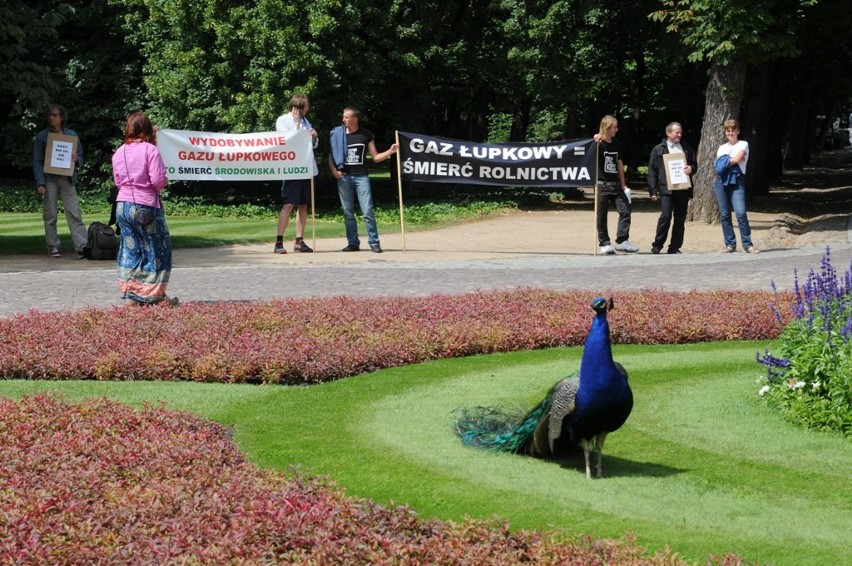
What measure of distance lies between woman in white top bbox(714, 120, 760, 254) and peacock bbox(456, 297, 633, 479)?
12.6 metres

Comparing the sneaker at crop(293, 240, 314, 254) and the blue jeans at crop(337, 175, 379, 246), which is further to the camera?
the sneaker at crop(293, 240, 314, 254)

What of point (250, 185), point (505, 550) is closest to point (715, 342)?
point (505, 550)

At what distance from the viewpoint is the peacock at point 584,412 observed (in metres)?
6.34

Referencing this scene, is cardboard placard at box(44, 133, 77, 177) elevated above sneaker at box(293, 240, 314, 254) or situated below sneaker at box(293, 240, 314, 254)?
above

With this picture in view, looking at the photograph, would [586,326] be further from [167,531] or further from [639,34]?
[639,34]

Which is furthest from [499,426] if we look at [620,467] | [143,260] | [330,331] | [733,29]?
[733,29]

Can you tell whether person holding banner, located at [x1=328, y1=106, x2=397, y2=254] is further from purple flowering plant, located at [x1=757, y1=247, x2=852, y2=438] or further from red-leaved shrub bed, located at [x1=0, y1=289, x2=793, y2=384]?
purple flowering plant, located at [x1=757, y1=247, x2=852, y2=438]

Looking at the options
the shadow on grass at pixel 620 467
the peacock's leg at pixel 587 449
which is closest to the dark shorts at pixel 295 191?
the shadow on grass at pixel 620 467

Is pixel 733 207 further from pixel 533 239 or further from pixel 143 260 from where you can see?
pixel 143 260

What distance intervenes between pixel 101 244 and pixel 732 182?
390 inches

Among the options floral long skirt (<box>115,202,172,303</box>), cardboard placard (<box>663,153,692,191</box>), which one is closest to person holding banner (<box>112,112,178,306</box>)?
floral long skirt (<box>115,202,172,303</box>)

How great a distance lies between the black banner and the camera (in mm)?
19562

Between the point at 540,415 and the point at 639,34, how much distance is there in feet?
105

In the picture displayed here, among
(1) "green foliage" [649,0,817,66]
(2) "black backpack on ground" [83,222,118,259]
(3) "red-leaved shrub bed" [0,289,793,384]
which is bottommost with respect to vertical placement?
(3) "red-leaved shrub bed" [0,289,793,384]
